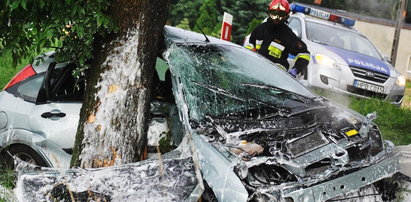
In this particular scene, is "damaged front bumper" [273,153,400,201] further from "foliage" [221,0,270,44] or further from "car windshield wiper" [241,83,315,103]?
"foliage" [221,0,270,44]

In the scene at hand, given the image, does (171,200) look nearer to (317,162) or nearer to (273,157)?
(273,157)

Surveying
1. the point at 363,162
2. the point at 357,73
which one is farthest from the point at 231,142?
the point at 357,73

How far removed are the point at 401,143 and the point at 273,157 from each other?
3631mm

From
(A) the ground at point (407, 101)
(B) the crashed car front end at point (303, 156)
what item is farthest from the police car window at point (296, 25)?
(B) the crashed car front end at point (303, 156)

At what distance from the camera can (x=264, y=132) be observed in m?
4.15

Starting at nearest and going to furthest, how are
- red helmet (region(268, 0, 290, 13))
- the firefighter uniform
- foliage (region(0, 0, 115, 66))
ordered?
foliage (region(0, 0, 115, 66)), red helmet (region(268, 0, 290, 13)), the firefighter uniform

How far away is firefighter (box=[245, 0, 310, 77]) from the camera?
7008 mm

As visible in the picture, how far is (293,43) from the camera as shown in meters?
7.09

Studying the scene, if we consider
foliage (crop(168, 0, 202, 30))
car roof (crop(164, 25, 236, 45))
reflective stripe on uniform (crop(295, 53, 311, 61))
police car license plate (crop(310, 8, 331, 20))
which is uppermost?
car roof (crop(164, 25, 236, 45))

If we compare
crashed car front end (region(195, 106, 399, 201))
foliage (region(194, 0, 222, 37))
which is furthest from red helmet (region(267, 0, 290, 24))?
foliage (region(194, 0, 222, 37))

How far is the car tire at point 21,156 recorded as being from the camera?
4.86 meters

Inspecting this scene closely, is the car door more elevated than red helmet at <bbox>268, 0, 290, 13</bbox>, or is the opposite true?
red helmet at <bbox>268, 0, 290, 13</bbox>

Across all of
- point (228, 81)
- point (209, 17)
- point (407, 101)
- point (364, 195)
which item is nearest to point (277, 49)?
point (228, 81)

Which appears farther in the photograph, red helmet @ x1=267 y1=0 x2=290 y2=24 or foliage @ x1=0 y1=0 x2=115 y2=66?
red helmet @ x1=267 y1=0 x2=290 y2=24
